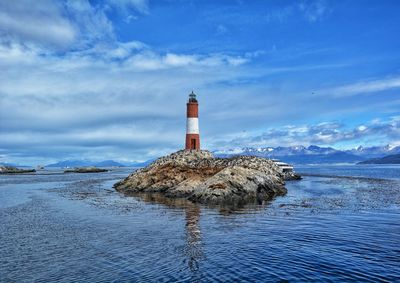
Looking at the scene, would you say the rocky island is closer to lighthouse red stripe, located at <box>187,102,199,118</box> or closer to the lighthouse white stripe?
the lighthouse white stripe

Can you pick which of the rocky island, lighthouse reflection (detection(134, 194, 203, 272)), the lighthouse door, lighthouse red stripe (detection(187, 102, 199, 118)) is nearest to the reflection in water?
lighthouse reflection (detection(134, 194, 203, 272))

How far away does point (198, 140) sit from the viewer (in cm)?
8169

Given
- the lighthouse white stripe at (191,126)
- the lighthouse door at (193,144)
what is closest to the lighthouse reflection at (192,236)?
the lighthouse door at (193,144)

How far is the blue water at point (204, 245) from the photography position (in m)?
15.7

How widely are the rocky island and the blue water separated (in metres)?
7.40

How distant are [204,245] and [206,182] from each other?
23908 mm

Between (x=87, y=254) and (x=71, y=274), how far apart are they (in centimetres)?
331

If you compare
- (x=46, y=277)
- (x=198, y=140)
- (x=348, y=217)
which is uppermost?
(x=198, y=140)

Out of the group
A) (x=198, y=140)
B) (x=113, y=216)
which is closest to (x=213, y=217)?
(x=113, y=216)

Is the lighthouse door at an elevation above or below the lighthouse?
below

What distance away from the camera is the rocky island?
4253 cm

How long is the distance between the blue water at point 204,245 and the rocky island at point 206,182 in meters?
7.40

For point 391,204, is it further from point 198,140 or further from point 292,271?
point 198,140

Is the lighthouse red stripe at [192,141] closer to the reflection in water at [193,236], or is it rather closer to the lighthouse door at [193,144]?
the lighthouse door at [193,144]
